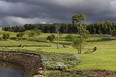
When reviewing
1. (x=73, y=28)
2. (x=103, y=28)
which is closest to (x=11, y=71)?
(x=103, y=28)

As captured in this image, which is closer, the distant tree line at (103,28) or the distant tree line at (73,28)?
the distant tree line at (103,28)

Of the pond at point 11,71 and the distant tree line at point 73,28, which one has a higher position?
the distant tree line at point 73,28

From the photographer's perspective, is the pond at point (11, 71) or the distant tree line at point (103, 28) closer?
the pond at point (11, 71)

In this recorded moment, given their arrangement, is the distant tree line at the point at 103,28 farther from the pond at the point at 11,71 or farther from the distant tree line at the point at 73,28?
the pond at the point at 11,71

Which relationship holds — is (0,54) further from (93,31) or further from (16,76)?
(93,31)

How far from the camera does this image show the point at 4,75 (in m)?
16.8

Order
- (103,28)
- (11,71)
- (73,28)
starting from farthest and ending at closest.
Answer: (73,28)
(103,28)
(11,71)

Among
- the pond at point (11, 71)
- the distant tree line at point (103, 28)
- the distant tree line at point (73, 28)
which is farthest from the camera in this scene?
the distant tree line at point (73, 28)

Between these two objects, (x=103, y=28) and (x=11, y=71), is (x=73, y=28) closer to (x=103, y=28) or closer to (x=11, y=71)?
(x=103, y=28)

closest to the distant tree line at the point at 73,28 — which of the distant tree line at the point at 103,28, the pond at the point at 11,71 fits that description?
the distant tree line at the point at 103,28

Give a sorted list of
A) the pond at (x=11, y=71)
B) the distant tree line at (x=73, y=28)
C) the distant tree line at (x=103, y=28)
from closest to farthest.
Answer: the pond at (x=11, y=71), the distant tree line at (x=103, y=28), the distant tree line at (x=73, y=28)

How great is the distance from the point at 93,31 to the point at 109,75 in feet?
445

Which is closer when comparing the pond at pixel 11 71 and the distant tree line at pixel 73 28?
the pond at pixel 11 71

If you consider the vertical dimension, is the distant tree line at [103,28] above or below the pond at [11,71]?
above
